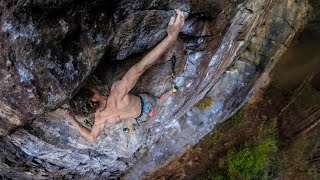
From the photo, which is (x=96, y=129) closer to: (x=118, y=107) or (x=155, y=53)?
(x=118, y=107)

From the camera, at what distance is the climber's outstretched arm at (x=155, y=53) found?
3.62 metres

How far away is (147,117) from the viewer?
5.29 meters

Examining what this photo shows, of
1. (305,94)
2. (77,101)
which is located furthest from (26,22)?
(305,94)

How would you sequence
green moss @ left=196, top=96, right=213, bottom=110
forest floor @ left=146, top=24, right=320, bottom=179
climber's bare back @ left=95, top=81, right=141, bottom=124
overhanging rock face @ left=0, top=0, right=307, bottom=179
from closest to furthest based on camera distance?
overhanging rock face @ left=0, top=0, right=307, bottom=179 → climber's bare back @ left=95, top=81, right=141, bottom=124 → forest floor @ left=146, top=24, right=320, bottom=179 → green moss @ left=196, top=96, right=213, bottom=110

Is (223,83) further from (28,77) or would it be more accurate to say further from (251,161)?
(28,77)

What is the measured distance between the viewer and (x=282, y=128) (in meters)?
6.15

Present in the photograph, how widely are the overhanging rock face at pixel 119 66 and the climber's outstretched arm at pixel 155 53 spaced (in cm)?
16

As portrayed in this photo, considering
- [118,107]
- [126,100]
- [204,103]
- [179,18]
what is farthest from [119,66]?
[204,103]

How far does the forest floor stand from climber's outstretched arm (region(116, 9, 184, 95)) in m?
2.88

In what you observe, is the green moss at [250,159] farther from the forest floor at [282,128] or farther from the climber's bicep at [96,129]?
the climber's bicep at [96,129]

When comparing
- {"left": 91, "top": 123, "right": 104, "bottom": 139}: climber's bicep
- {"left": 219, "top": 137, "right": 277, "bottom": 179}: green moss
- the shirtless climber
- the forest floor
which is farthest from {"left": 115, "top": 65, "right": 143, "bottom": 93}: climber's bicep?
{"left": 219, "top": 137, "right": 277, "bottom": 179}: green moss

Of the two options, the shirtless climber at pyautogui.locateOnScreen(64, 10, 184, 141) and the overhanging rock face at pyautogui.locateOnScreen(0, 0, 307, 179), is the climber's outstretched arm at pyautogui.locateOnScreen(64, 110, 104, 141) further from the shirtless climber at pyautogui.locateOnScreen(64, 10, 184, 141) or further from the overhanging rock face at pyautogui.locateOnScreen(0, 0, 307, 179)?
the overhanging rock face at pyautogui.locateOnScreen(0, 0, 307, 179)

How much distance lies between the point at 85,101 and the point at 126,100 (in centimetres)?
48

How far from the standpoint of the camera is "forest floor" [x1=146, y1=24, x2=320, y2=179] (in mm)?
5707
